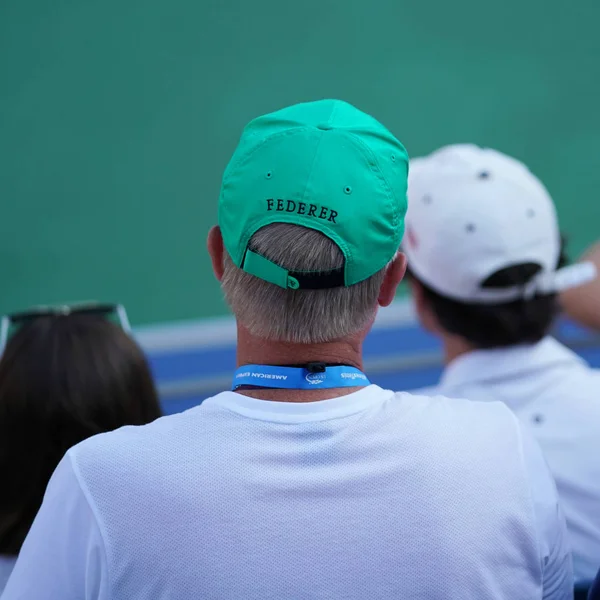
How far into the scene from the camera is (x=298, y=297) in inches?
32.2

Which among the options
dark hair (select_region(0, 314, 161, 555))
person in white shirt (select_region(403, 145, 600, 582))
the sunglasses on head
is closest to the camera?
dark hair (select_region(0, 314, 161, 555))

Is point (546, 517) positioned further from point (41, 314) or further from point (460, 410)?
point (41, 314)

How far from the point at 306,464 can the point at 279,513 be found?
0.17 ft

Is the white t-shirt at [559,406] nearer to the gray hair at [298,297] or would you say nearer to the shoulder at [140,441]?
the gray hair at [298,297]

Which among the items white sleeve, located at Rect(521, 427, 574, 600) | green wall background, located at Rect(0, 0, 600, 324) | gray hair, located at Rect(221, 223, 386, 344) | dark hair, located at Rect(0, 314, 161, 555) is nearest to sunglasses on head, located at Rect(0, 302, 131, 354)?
dark hair, located at Rect(0, 314, 161, 555)

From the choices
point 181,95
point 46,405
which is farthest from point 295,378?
point 181,95

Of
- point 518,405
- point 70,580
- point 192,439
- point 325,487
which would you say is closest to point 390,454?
point 325,487

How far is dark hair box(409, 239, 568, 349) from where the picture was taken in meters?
1.44

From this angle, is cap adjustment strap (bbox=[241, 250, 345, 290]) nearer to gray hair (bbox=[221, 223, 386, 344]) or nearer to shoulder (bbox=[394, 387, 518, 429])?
gray hair (bbox=[221, 223, 386, 344])

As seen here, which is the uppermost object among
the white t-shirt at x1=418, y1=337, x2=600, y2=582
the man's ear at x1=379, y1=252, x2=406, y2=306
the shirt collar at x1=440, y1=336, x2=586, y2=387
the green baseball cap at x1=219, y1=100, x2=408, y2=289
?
the green baseball cap at x1=219, y1=100, x2=408, y2=289

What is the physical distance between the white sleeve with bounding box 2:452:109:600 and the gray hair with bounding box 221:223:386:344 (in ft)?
0.77

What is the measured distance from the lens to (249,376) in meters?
0.83

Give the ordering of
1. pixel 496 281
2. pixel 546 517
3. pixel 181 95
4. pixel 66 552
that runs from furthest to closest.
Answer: pixel 181 95
pixel 496 281
pixel 546 517
pixel 66 552

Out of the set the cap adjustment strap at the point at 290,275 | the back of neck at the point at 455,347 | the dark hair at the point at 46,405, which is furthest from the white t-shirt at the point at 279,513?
the back of neck at the point at 455,347
